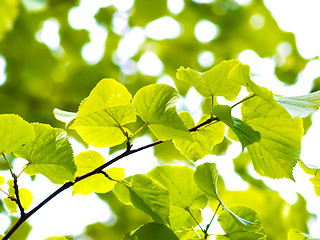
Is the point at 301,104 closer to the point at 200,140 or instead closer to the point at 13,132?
the point at 200,140

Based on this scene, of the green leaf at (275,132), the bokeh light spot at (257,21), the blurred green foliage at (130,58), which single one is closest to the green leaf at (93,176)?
the green leaf at (275,132)

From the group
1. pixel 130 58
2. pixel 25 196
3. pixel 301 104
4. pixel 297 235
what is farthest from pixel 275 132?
pixel 130 58

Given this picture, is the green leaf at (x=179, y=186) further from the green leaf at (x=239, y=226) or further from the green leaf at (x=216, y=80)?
the green leaf at (x=216, y=80)

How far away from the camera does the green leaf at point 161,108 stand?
1.99ft

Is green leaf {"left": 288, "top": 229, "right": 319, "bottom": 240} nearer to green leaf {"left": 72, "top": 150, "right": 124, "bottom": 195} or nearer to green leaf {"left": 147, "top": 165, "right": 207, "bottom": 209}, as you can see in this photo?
green leaf {"left": 147, "top": 165, "right": 207, "bottom": 209}


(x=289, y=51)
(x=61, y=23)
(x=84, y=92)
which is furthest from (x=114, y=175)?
(x=289, y=51)

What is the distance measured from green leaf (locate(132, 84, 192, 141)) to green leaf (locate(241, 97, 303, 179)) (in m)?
0.13

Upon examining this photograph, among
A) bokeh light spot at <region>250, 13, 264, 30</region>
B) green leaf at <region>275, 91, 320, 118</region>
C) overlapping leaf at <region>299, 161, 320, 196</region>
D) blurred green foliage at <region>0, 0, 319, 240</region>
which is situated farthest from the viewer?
bokeh light spot at <region>250, 13, 264, 30</region>

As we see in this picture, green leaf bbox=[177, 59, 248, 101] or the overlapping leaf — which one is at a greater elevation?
green leaf bbox=[177, 59, 248, 101]

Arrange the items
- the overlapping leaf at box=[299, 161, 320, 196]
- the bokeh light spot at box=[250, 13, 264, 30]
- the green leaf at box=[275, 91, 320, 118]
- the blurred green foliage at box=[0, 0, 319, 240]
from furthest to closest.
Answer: the bokeh light spot at box=[250, 13, 264, 30]
the blurred green foliage at box=[0, 0, 319, 240]
the overlapping leaf at box=[299, 161, 320, 196]
the green leaf at box=[275, 91, 320, 118]

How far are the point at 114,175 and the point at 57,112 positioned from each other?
0.51 feet

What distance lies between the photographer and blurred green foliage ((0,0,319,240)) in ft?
7.32

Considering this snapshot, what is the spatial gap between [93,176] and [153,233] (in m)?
0.16

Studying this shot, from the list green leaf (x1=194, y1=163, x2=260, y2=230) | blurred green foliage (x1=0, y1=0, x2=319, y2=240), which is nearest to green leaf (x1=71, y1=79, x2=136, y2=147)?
green leaf (x1=194, y1=163, x2=260, y2=230)
